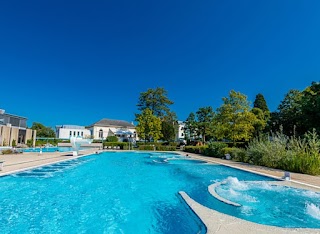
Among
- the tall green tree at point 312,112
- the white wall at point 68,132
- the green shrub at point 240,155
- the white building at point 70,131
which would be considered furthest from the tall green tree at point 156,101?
the tall green tree at point 312,112

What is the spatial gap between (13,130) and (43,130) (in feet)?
68.9

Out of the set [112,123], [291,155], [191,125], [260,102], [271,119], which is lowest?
[291,155]

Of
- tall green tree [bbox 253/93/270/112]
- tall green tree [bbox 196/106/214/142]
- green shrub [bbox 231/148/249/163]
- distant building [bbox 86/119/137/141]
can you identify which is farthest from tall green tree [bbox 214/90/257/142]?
distant building [bbox 86/119/137/141]

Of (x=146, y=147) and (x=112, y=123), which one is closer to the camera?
(x=146, y=147)

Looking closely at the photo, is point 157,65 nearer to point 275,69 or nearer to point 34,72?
point 275,69

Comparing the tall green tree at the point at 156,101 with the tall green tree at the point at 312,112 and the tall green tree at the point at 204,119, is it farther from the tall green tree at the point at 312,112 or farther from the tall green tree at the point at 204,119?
the tall green tree at the point at 312,112

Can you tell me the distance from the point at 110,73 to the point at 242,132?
25.7 metres

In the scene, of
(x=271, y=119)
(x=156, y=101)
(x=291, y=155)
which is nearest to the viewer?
(x=291, y=155)

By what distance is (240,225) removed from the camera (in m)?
3.61

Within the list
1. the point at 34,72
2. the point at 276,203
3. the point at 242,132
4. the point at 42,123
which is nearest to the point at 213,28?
the point at 242,132

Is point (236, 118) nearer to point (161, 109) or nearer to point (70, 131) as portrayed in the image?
point (161, 109)

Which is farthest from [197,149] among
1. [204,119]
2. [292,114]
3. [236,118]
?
[204,119]

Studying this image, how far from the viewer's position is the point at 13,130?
89.7 feet

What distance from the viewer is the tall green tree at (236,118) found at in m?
19.9
